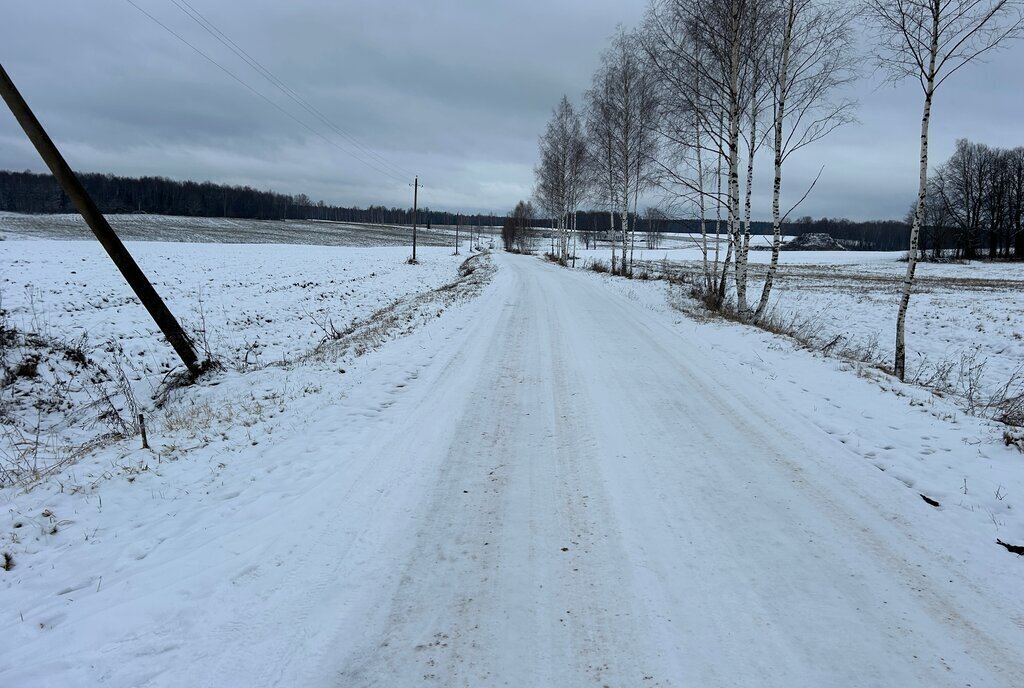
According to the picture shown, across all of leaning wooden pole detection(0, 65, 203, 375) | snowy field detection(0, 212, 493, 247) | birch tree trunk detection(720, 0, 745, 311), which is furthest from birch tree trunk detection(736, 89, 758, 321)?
snowy field detection(0, 212, 493, 247)

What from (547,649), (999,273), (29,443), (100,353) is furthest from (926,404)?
(999,273)

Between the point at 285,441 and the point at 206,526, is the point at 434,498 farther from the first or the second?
the point at 285,441

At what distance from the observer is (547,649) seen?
8.43 ft

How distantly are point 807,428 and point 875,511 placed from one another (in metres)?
1.71

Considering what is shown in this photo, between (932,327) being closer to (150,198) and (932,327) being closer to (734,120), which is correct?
(734,120)

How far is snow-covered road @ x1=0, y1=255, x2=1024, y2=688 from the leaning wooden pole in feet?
17.4

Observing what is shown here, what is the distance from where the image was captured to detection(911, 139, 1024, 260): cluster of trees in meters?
54.9

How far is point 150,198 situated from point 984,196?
15399 cm

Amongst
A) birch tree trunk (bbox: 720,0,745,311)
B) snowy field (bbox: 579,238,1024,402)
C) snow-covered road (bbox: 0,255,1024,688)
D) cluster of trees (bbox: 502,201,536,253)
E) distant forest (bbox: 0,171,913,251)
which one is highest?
distant forest (bbox: 0,171,913,251)

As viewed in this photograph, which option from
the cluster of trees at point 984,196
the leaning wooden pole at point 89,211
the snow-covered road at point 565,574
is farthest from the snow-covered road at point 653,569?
the cluster of trees at point 984,196

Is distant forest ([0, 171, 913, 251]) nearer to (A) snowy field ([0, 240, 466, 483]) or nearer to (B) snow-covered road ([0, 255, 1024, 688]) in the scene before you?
(A) snowy field ([0, 240, 466, 483])

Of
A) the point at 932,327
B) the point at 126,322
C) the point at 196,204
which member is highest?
the point at 196,204

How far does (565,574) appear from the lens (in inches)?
124

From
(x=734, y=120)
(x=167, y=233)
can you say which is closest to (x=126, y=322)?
(x=734, y=120)
